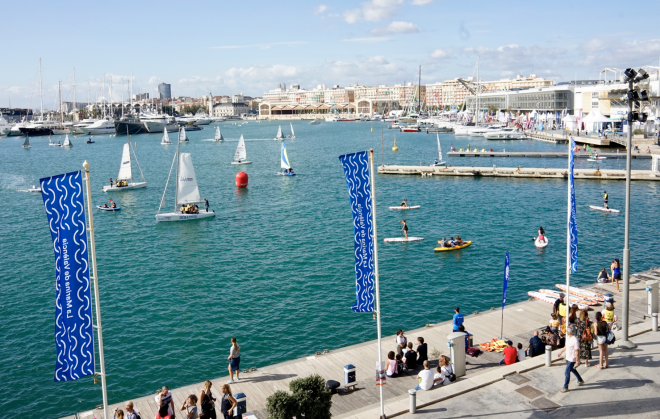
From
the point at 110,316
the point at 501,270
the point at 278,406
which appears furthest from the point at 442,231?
the point at 278,406

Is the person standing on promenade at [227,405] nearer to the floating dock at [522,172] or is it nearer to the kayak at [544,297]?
the kayak at [544,297]

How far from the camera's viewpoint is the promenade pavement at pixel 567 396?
13977 millimetres

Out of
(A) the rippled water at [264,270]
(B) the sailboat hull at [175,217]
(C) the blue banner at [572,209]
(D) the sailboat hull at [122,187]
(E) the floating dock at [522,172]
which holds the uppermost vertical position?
(C) the blue banner at [572,209]

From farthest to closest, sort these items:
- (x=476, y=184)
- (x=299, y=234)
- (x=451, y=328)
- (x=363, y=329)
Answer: (x=476, y=184) → (x=299, y=234) → (x=363, y=329) → (x=451, y=328)

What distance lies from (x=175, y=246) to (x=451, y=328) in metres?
25.3

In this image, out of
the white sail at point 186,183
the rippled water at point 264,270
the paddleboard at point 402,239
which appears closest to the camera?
the rippled water at point 264,270

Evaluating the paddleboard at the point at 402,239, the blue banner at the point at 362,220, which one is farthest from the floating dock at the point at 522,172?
the blue banner at the point at 362,220

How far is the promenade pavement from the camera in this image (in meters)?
14.0

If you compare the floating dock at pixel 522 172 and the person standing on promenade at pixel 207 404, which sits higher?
the floating dock at pixel 522 172

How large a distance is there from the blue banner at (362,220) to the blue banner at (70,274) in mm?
6537

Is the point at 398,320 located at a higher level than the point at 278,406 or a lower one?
lower

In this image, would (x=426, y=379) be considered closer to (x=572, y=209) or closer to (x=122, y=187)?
(x=572, y=209)

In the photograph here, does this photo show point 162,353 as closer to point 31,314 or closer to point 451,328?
Answer: point 31,314

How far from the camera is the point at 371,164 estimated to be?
47.1ft
